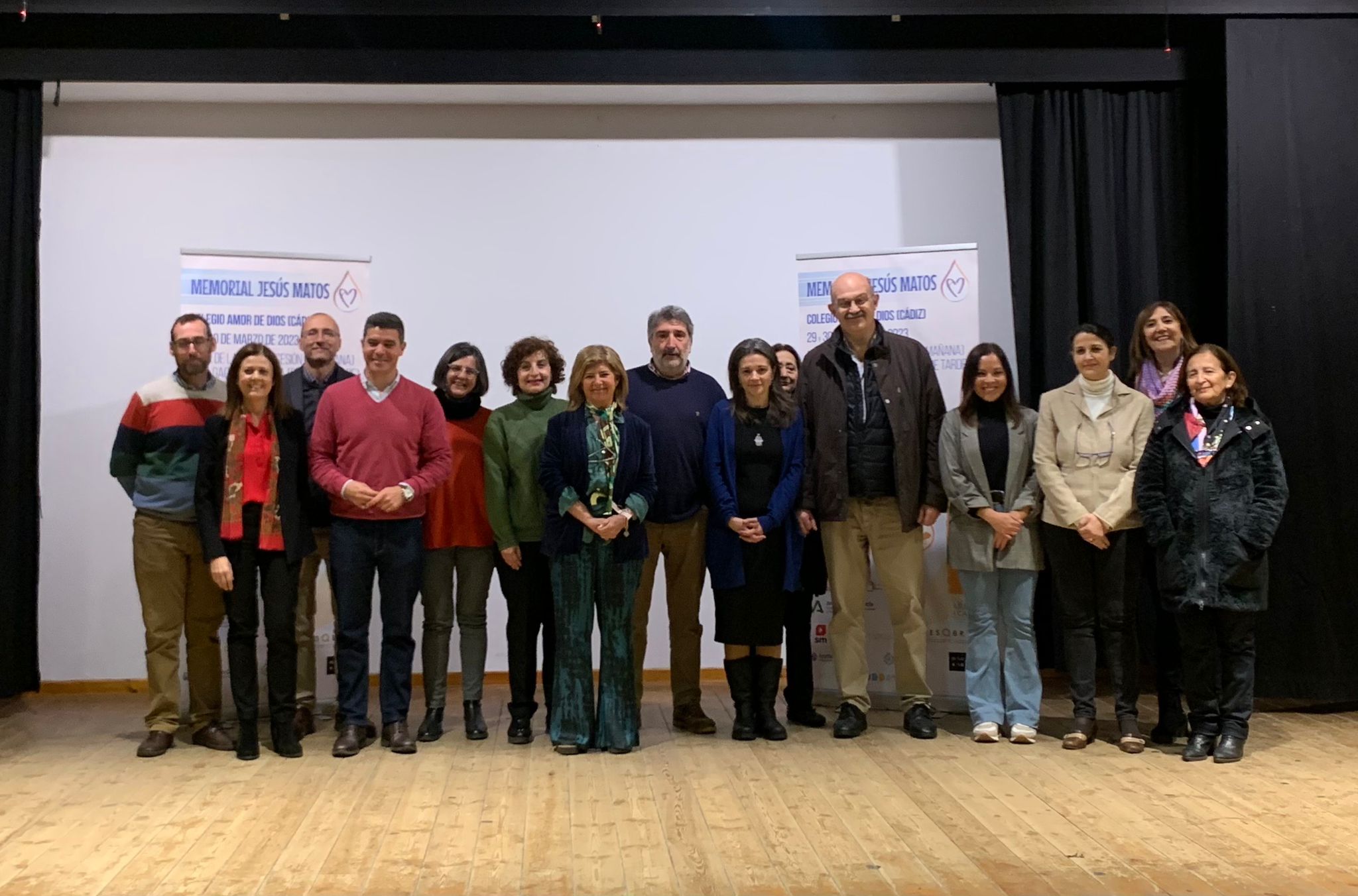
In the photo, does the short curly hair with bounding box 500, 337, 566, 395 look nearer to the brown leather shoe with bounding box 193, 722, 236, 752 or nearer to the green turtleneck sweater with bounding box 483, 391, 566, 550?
the green turtleneck sweater with bounding box 483, 391, 566, 550

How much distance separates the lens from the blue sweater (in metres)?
4.25

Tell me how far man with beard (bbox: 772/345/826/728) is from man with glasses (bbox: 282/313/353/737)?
1705 mm

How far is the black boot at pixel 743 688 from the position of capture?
4.24 m

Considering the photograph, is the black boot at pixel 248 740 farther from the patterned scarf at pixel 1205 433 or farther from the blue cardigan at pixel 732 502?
the patterned scarf at pixel 1205 433

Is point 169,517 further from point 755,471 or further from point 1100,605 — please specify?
point 1100,605

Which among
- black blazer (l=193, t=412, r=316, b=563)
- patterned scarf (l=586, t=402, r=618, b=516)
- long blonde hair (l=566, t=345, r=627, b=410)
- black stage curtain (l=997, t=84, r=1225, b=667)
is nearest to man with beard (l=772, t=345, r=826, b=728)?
long blonde hair (l=566, t=345, r=627, b=410)

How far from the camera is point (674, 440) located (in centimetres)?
424

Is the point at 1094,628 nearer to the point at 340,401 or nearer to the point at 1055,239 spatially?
the point at 1055,239

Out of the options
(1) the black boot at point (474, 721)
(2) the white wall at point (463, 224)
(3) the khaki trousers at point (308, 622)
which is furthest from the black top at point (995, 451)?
(3) the khaki trousers at point (308, 622)

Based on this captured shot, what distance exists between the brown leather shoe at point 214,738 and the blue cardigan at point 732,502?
186cm

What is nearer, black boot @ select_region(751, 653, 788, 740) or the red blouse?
the red blouse

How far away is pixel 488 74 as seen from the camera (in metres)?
5.12

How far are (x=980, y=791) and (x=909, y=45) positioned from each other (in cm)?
334

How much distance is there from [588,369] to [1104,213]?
8.79 ft
